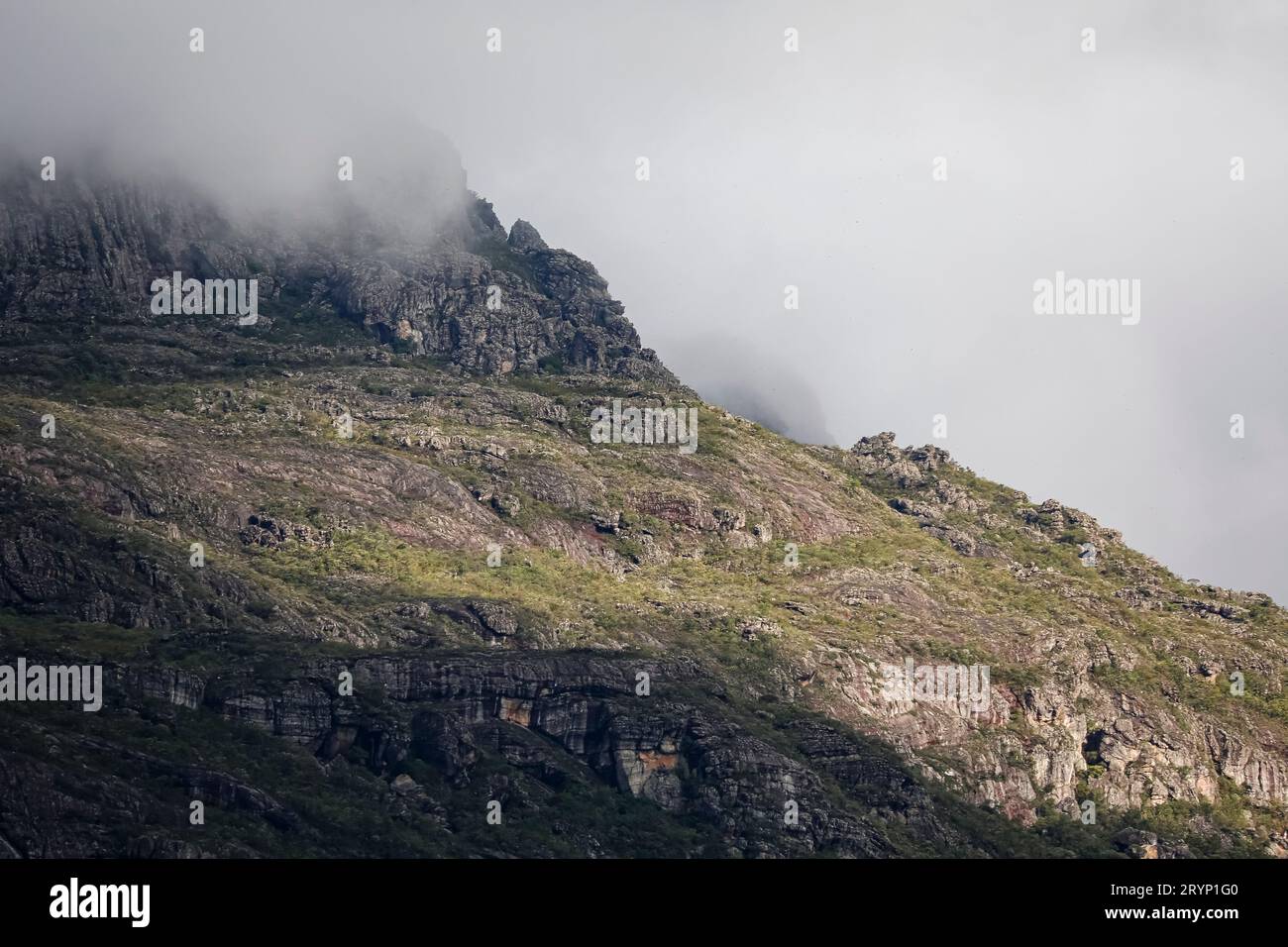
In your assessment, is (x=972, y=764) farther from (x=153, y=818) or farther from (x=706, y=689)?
(x=153, y=818)

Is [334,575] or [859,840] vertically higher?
[334,575]

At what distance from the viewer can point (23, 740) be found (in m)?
155

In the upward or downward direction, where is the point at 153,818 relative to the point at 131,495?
downward

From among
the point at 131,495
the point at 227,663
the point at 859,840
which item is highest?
the point at 131,495

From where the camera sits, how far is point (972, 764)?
19288 centimetres

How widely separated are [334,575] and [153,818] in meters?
47.8

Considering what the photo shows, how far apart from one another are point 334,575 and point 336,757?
2970 centimetres

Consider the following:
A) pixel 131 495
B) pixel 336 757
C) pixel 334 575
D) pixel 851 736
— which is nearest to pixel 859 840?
pixel 851 736
